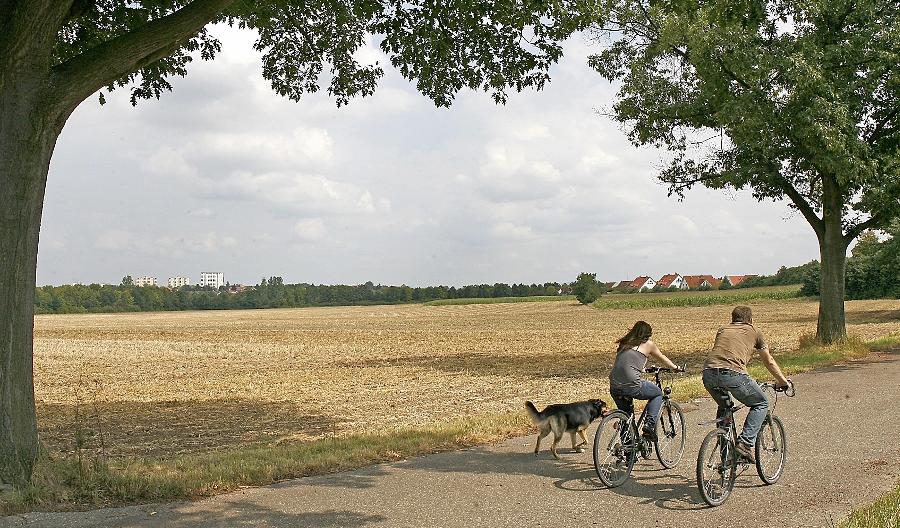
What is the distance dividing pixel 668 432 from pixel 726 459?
1.35 meters

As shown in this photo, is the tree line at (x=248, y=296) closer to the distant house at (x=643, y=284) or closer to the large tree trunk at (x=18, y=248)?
the distant house at (x=643, y=284)

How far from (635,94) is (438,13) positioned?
43.7 ft

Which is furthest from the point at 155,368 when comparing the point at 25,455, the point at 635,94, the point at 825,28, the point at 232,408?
the point at 825,28

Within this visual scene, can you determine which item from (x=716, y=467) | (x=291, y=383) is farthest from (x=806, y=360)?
(x=716, y=467)

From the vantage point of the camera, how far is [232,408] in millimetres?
16281

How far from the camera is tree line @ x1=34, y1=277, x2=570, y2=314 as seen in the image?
11394 centimetres

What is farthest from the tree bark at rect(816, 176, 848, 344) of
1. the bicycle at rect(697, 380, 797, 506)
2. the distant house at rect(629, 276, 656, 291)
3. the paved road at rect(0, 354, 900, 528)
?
the distant house at rect(629, 276, 656, 291)

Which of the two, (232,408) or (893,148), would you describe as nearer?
(232,408)

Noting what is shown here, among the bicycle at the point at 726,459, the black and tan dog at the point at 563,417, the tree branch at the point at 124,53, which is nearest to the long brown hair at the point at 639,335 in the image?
the black and tan dog at the point at 563,417

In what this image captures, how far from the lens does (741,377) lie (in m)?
7.68

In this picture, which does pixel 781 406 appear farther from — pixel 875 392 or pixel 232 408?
pixel 232 408

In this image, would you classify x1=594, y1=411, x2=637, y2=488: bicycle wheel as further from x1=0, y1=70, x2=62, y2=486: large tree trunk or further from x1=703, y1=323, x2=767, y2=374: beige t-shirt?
x1=0, y1=70, x2=62, y2=486: large tree trunk

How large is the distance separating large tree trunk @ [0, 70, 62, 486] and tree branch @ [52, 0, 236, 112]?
26 centimetres

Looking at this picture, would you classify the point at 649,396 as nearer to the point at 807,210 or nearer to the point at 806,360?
the point at 806,360
